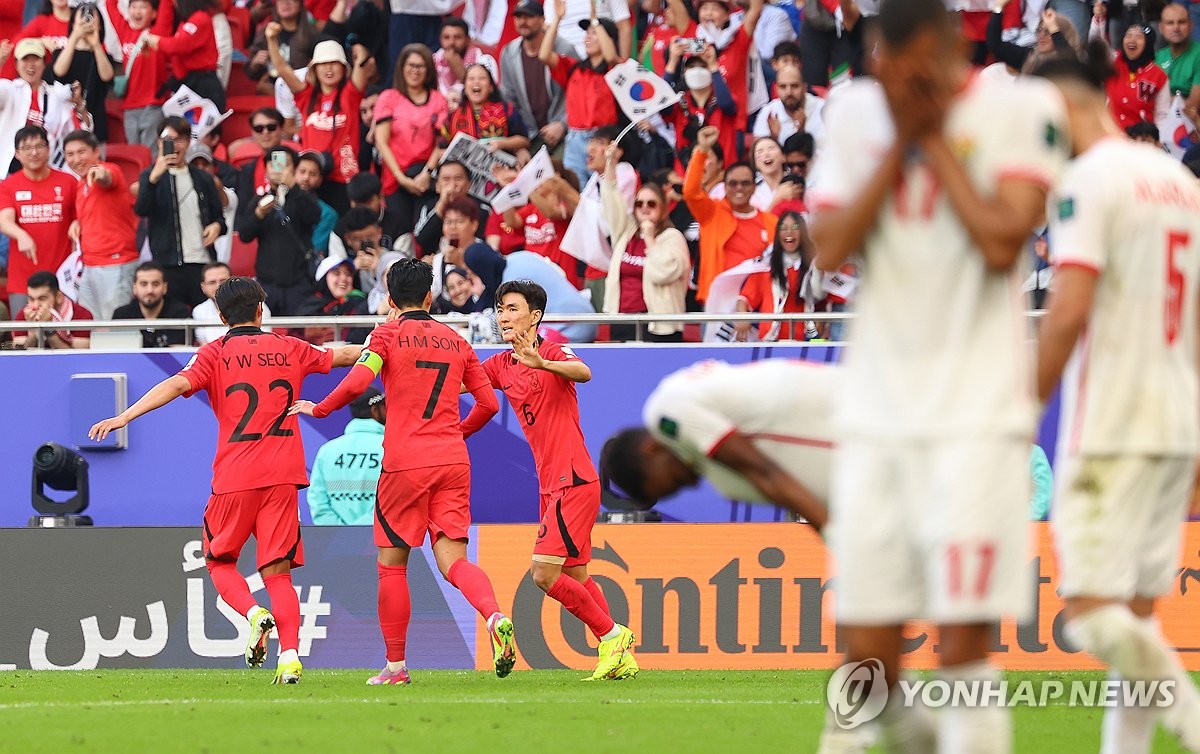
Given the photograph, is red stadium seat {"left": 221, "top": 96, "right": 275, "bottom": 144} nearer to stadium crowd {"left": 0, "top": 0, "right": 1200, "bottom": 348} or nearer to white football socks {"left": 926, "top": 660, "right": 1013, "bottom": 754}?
stadium crowd {"left": 0, "top": 0, "right": 1200, "bottom": 348}

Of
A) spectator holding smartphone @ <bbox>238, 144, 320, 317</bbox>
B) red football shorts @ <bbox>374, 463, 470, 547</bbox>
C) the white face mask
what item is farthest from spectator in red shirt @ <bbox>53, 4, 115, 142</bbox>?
red football shorts @ <bbox>374, 463, 470, 547</bbox>

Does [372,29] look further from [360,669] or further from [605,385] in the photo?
[360,669]

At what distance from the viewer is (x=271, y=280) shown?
619 inches

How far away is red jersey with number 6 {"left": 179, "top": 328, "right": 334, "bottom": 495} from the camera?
414 inches

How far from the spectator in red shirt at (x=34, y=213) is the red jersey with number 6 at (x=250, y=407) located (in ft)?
21.6

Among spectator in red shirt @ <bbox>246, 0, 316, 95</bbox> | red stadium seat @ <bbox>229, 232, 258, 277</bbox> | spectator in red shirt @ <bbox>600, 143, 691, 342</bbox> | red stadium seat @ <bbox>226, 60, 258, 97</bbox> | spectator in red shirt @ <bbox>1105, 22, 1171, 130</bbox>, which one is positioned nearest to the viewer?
spectator in red shirt @ <bbox>600, 143, 691, 342</bbox>

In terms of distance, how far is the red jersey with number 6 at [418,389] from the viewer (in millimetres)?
10477

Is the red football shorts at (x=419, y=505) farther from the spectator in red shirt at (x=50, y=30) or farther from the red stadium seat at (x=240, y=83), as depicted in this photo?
the spectator in red shirt at (x=50, y=30)

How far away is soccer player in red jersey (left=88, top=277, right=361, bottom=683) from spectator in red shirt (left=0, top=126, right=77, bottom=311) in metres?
6.51

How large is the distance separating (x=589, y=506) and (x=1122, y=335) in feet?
19.1

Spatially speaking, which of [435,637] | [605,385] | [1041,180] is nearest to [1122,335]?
[1041,180]

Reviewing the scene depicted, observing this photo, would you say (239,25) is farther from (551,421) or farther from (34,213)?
(551,421)

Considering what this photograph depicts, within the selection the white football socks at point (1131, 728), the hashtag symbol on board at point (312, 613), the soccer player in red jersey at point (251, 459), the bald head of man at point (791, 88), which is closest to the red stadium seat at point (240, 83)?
the bald head of man at point (791, 88)

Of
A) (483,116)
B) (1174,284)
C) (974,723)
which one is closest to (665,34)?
(483,116)
